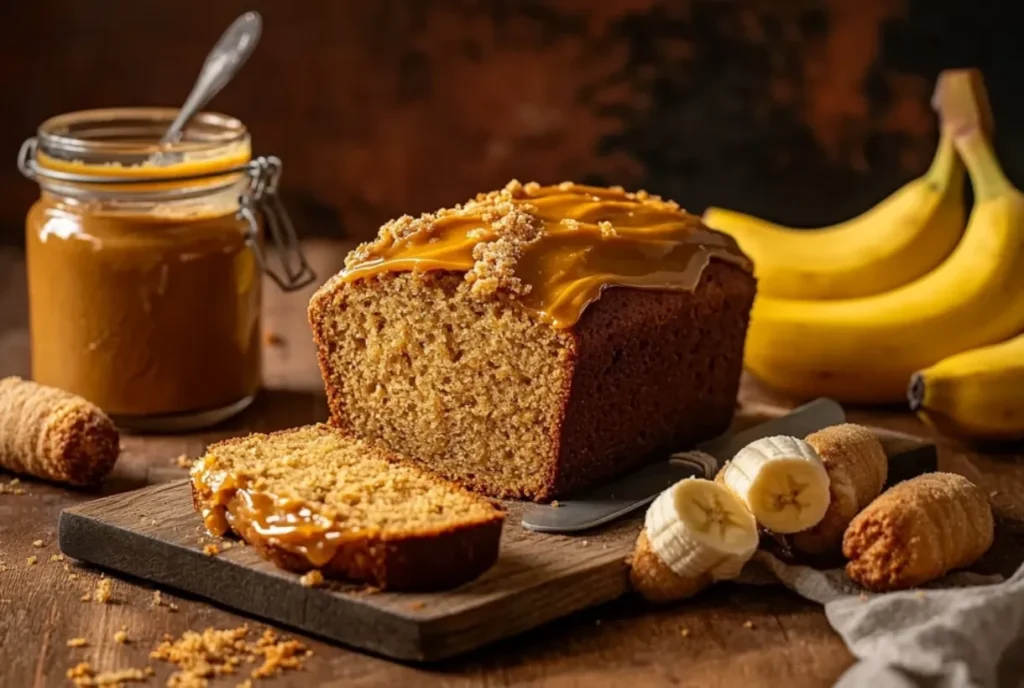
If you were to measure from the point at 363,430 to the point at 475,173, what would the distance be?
2.61 m

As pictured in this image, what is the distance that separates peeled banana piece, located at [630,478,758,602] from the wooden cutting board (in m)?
0.07

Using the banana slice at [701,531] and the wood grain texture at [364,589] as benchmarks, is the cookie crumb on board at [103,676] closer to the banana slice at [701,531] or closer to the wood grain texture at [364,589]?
the wood grain texture at [364,589]

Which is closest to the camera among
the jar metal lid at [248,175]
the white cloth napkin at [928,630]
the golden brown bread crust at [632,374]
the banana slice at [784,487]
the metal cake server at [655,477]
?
the white cloth napkin at [928,630]

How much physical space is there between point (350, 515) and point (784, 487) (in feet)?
→ 2.57

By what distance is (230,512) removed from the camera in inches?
107

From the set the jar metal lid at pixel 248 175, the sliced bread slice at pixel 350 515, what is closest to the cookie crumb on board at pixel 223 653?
the sliced bread slice at pixel 350 515

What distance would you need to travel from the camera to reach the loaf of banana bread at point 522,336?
9.70ft

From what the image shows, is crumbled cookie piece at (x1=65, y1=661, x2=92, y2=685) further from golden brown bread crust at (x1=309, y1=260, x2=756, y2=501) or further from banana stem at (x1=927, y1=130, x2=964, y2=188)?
banana stem at (x1=927, y1=130, x2=964, y2=188)

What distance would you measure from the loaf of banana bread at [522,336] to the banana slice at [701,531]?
1.32 feet

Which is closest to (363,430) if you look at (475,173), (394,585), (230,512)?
(230,512)

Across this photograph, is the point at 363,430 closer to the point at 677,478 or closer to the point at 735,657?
the point at 677,478

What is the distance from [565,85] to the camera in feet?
18.0

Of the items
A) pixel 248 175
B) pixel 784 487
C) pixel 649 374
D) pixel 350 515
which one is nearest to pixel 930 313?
pixel 649 374

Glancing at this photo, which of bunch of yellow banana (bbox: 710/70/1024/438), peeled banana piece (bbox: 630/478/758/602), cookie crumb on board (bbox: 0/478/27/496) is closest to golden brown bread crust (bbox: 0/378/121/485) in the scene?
cookie crumb on board (bbox: 0/478/27/496)
